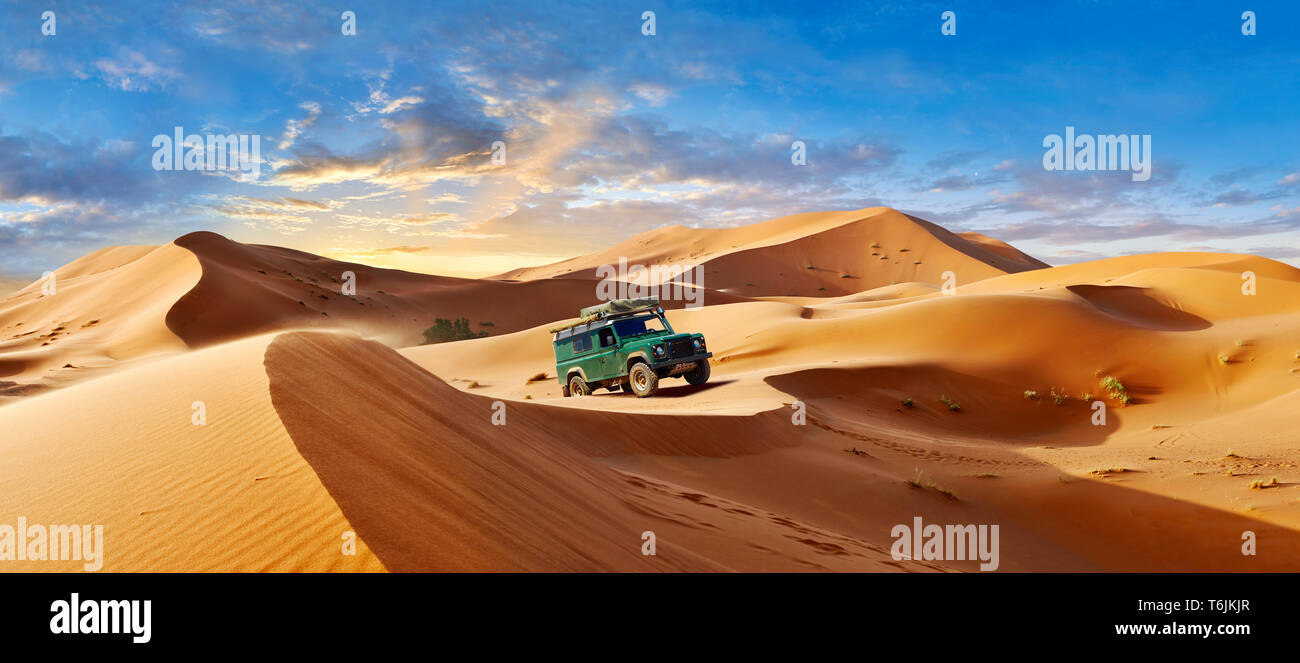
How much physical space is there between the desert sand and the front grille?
1.03 meters

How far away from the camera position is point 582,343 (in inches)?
665

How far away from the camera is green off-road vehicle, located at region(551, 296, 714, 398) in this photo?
1561cm

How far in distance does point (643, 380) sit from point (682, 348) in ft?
3.98

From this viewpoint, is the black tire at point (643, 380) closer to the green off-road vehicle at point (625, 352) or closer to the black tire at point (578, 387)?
the green off-road vehicle at point (625, 352)

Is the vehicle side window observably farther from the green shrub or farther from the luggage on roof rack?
the green shrub

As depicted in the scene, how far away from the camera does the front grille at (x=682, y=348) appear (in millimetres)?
15781

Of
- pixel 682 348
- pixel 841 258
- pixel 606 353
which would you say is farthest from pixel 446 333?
pixel 841 258

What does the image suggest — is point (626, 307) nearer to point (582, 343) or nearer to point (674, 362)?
point (582, 343)

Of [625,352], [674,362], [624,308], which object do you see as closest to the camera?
[674,362]

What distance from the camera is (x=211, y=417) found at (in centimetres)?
403

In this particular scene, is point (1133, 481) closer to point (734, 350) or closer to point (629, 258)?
point (734, 350)

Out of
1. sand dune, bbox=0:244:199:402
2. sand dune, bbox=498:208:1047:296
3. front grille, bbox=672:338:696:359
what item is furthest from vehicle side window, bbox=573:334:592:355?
sand dune, bbox=498:208:1047:296
